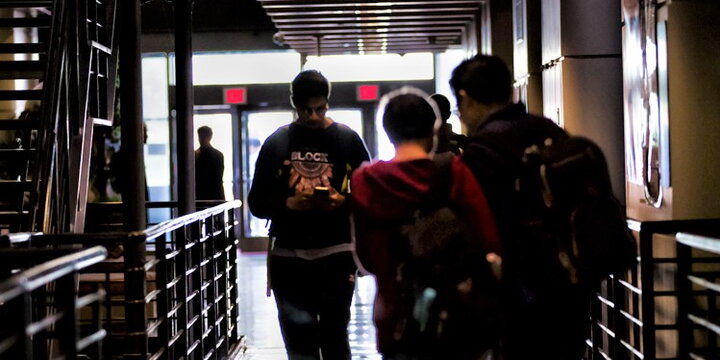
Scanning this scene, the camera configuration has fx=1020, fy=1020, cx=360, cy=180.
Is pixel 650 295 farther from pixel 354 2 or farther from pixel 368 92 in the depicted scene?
pixel 368 92

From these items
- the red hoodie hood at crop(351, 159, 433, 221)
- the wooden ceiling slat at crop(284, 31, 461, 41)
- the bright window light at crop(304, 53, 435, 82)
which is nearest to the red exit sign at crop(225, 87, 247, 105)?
the bright window light at crop(304, 53, 435, 82)

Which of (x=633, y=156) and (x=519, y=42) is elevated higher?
(x=519, y=42)

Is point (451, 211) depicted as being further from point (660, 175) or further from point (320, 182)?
point (660, 175)

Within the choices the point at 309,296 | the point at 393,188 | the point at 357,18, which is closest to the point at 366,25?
the point at 357,18

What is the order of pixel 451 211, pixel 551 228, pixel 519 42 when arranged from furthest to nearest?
pixel 519 42 < pixel 551 228 < pixel 451 211

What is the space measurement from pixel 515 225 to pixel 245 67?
15.2m

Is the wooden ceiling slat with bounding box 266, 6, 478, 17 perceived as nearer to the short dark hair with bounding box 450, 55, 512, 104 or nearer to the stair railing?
the stair railing

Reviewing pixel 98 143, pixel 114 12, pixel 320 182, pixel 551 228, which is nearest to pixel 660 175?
pixel 320 182

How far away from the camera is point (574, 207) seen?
3.38 meters

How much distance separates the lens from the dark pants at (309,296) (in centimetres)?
450

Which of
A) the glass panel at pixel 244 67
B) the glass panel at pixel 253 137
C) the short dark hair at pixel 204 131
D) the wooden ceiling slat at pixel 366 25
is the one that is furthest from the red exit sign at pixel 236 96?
the short dark hair at pixel 204 131

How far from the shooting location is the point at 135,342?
4.70 m

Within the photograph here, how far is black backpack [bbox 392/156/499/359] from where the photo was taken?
3.16 metres

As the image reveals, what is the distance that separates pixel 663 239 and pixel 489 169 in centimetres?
309
